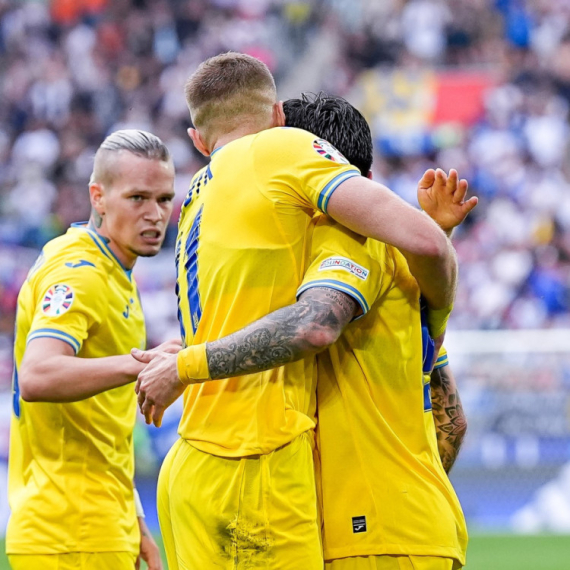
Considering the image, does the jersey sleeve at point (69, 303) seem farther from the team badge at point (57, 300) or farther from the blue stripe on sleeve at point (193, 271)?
the blue stripe on sleeve at point (193, 271)

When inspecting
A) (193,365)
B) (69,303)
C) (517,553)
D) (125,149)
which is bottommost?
(517,553)

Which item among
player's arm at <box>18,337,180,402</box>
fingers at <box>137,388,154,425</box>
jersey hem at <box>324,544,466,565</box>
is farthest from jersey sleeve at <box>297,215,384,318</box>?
player's arm at <box>18,337,180,402</box>

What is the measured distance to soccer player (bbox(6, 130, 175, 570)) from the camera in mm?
3908

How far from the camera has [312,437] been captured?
10.2 ft

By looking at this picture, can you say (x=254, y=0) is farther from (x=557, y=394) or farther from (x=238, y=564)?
(x=238, y=564)

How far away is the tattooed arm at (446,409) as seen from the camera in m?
3.56

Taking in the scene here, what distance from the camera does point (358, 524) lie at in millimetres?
3070

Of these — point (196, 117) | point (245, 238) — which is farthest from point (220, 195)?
point (196, 117)

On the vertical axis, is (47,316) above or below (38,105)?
below

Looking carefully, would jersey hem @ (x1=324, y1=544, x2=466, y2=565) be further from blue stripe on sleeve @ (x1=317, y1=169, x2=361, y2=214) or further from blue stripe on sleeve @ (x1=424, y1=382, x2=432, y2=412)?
blue stripe on sleeve @ (x1=317, y1=169, x2=361, y2=214)

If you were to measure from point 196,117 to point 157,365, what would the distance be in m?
0.87


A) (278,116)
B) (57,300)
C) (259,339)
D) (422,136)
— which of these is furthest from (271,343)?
(422,136)

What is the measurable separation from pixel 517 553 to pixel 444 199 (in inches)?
287

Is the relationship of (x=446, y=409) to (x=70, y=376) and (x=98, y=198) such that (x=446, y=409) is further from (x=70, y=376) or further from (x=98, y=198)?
(x=98, y=198)
